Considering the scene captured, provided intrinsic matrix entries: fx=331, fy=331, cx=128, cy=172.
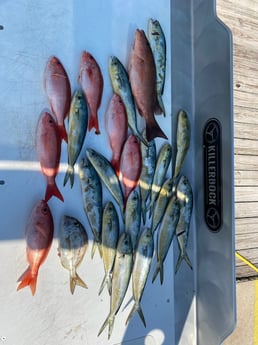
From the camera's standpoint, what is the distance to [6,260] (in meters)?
1.00

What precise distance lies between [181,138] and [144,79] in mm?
274

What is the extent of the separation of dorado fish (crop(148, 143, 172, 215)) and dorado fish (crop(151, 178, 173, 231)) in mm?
16

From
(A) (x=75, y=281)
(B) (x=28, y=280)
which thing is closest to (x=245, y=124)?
(A) (x=75, y=281)

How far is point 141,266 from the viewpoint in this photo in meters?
1.21

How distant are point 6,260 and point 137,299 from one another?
488 millimetres

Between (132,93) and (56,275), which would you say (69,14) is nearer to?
(132,93)

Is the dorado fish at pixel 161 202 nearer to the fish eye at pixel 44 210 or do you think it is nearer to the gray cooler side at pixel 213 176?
the gray cooler side at pixel 213 176

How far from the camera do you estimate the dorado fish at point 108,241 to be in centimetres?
114

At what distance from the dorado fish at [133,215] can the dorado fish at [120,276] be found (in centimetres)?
2

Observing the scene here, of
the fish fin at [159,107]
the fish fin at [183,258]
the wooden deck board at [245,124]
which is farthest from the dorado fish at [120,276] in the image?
the wooden deck board at [245,124]

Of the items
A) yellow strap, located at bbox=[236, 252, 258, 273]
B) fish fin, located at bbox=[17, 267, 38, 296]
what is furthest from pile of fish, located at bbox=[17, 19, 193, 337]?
yellow strap, located at bbox=[236, 252, 258, 273]

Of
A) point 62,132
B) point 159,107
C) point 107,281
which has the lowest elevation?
point 107,281

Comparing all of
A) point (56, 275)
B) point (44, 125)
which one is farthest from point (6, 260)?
point (44, 125)

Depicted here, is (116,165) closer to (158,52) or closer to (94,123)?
(94,123)
